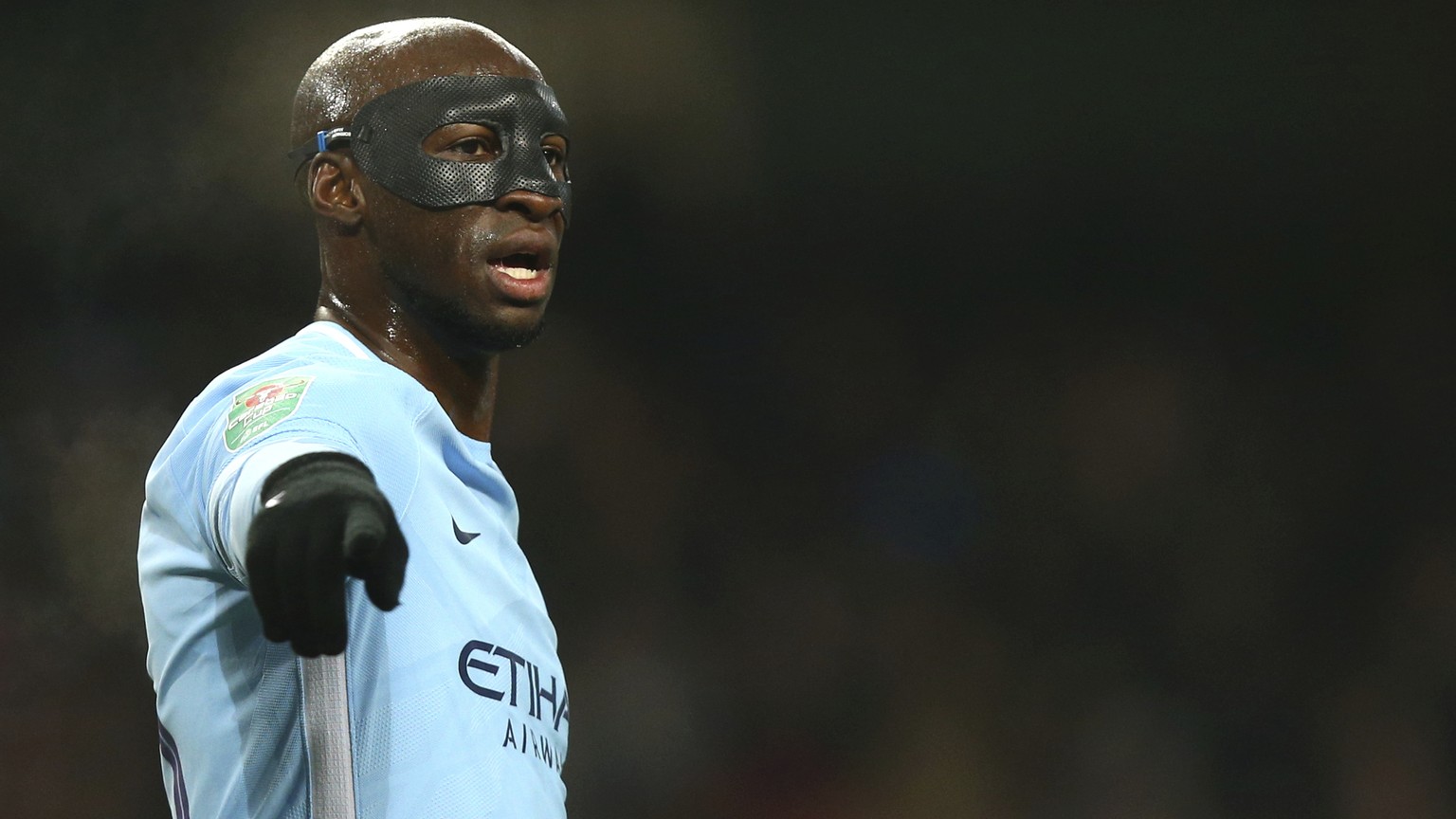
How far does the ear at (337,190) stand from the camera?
6.71 ft

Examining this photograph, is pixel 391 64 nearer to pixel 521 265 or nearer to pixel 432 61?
pixel 432 61

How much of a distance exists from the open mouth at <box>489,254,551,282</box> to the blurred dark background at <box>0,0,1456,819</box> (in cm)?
225

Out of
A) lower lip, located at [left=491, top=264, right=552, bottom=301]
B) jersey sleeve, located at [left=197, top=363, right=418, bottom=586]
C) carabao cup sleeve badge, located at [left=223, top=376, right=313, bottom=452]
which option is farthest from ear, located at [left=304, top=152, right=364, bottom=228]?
carabao cup sleeve badge, located at [left=223, top=376, right=313, bottom=452]

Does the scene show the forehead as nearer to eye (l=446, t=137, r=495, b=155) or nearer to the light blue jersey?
eye (l=446, t=137, r=495, b=155)

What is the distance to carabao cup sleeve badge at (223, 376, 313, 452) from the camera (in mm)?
1483

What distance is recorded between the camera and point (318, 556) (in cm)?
119

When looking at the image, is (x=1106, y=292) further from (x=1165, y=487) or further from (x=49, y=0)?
(x=49, y=0)

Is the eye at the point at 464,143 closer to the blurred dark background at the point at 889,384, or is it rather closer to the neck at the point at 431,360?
the neck at the point at 431,360

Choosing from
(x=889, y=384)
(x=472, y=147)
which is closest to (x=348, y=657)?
(x=472, y=147)

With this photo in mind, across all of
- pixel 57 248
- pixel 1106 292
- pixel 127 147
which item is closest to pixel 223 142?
pixel 127 147

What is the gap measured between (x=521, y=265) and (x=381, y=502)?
0.85 meters

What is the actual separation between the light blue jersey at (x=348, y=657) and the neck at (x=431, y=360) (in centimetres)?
20

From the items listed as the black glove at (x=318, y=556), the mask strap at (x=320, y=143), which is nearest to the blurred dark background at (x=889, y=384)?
the mask strap at (x=320, y=143)

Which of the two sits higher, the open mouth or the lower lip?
the open mouth
